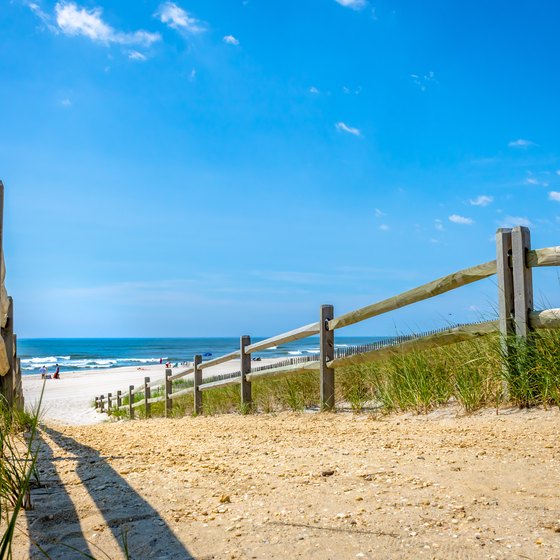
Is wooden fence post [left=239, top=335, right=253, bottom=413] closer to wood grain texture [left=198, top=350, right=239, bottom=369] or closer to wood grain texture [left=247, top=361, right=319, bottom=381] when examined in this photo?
wood grain texture [left=247, top=361, right=319, bottom=381]

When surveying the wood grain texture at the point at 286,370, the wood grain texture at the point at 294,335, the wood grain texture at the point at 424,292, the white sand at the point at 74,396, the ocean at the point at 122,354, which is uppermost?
the wood grain texture at the point at 424,292

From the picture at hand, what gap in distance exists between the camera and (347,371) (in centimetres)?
798

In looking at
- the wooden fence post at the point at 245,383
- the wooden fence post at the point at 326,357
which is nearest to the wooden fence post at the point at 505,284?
the wooden fence post at the point at 326,357

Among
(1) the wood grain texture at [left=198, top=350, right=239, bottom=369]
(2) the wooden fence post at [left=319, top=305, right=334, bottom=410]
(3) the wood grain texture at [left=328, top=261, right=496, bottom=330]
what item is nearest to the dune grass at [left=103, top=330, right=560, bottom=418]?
(2) the wooden fence post at [left=319, top=305, right=334, bottom=410]

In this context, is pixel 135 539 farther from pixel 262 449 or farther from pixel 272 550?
pixel 262 449

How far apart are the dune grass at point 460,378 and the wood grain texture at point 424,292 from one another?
0.59 meters

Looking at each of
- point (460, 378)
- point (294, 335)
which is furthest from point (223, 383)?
point (460, 378)

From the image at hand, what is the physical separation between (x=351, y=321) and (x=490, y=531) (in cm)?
477

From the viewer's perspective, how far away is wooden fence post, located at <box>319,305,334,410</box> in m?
7.02

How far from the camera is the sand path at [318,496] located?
215cm

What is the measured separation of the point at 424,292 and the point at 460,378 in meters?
1.05

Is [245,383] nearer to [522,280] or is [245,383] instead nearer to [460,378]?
[460,378]

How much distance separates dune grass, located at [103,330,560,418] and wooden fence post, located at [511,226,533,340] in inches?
6.2

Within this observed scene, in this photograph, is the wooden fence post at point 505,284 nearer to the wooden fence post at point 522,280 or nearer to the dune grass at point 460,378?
the wooden fence post at point 522,280
